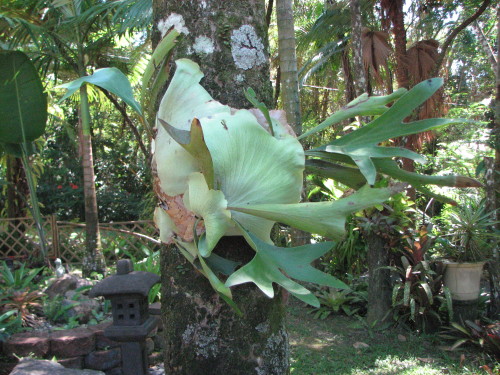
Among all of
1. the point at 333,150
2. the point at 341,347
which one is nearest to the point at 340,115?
the point at 333,150

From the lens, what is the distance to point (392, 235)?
5.16 meters

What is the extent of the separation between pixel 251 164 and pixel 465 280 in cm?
481

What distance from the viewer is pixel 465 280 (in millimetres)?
4820

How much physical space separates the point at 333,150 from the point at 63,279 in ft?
18.5

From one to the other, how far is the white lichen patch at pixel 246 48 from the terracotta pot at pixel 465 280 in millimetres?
4518

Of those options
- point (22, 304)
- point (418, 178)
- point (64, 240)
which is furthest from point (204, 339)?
point (64, 240)

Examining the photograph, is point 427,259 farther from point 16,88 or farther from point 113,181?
point 113,181

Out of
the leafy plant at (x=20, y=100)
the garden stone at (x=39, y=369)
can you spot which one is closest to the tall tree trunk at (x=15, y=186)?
the leafy plant at (x=20, y=100)

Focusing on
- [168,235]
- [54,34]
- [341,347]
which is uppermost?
[54,34]

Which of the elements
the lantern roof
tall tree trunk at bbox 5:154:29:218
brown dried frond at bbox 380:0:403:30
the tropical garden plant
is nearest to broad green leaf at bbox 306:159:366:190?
the tropical garden plant

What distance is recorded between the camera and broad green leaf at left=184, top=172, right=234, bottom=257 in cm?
68

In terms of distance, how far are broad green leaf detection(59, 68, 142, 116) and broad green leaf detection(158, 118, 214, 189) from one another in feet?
0.66

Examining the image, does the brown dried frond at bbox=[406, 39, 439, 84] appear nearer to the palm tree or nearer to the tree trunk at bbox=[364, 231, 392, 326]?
the tree trunk at bbox=[364, 231, 392, 326]

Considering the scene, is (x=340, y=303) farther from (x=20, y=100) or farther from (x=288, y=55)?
(x=20, y=100)
